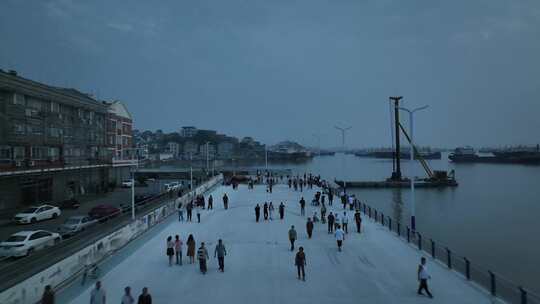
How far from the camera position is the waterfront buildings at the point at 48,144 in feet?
111

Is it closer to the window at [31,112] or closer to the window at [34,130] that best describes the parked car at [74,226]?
the window at [34,130]

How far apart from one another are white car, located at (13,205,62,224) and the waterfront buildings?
Result: 5237 millimetres

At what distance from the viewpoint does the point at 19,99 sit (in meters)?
35.7

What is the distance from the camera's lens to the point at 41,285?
12102 millimetres

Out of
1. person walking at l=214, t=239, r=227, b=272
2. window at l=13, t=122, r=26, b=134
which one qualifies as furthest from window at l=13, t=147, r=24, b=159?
person walking at l=214, t=239, r=227, b=272

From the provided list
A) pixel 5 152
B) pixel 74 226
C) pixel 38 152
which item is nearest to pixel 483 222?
pixel 74 226

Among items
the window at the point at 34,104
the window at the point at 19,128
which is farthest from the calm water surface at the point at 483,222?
the window at the point at 34,104

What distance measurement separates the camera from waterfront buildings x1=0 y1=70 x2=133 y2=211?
111 feet

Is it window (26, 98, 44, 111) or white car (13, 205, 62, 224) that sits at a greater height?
window (26, 98, 44, 111)

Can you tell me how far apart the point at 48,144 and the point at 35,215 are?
13746mm

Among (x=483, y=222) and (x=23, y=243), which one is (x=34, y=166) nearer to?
(x=23, y=243)

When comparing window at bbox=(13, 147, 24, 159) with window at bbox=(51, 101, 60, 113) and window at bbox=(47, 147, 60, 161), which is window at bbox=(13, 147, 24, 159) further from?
window at bbox=(51, 101, 60, 113)

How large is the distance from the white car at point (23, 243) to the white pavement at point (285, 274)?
177 inches

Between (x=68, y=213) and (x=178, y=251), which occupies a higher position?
(x=178, y=251)
